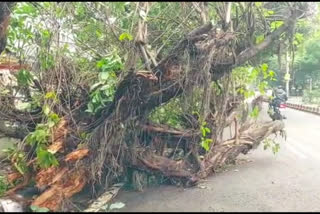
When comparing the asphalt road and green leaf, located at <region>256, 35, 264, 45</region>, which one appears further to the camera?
green leaf, located at <region>256, 35, 264, 45</region>

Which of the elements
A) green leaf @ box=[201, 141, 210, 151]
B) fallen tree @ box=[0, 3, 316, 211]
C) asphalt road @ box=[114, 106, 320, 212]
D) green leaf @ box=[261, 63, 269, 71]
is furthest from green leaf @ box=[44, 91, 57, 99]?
green leaf @ box=[261, 63, 269, 71]

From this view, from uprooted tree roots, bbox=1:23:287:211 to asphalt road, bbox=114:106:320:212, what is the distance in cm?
42

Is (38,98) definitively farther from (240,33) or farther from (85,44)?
(240,33)

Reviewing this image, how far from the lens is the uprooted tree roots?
544 cm

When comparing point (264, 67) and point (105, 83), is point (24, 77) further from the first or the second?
point (264, 67)

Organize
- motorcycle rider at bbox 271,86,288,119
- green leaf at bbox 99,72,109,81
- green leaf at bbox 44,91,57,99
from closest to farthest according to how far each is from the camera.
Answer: green leaf at bbox 44,91,57,99 → green leaf at bbox 99,72,109,81 → motorcycle rider at bbox 271,86,288,119

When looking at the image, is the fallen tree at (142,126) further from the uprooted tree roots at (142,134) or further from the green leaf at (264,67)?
the green leaf at (264,67)

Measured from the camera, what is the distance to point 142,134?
6613 mm

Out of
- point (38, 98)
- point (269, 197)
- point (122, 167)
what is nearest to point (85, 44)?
point (38, 98)

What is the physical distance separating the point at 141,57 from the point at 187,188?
89.5 inches

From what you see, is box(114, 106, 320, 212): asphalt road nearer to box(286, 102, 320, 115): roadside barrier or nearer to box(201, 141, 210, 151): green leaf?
box(201, 141, 210, 151): green leaf

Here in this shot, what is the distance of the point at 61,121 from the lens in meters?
5.77

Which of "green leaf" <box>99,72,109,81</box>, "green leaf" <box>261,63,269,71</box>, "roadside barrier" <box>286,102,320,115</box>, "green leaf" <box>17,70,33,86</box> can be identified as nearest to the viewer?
"green leaf" <box>99,72,109,81</box>

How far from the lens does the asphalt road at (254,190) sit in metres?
4.79
